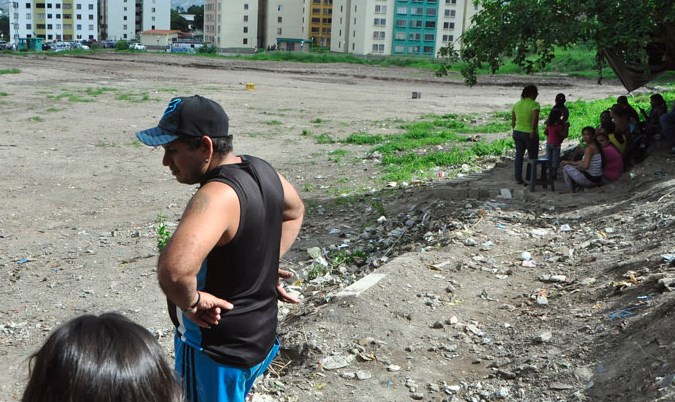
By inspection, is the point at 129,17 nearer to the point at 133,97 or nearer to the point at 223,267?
the point at 133,97

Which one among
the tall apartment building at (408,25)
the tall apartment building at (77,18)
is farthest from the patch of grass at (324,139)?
the tall apartment building at (77,18)

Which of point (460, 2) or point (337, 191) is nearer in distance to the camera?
point (337, 191)

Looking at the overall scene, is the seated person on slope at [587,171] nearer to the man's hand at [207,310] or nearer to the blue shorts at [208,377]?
the blue shorts at [208,377]

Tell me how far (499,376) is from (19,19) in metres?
135

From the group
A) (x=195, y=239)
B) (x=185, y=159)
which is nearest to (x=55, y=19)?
(x=185, y=159)

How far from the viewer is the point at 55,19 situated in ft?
412

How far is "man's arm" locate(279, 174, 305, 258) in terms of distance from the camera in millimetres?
3539

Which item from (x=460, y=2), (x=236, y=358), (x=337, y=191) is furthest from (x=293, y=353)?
(x=460, y=2)

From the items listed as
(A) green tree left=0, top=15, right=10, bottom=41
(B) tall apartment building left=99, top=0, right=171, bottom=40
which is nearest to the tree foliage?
(B) tall apartment building left=99, top=0, right=171, bottom=40

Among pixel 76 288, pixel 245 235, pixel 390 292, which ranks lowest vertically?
pixel 76 288

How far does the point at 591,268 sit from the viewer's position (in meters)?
7.68

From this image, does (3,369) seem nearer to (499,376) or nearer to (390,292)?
(390,292)

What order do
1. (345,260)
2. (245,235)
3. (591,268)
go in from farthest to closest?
(345,260) < (591,268) < (245,235)

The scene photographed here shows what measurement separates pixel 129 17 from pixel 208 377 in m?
134
